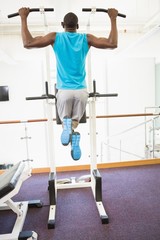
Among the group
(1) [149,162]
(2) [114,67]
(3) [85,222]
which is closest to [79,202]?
(3) [85,222]

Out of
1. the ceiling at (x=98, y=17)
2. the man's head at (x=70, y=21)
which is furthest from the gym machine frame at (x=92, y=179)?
the ceiling at (x=98, y=17)

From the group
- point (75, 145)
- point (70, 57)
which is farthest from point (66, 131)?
point (70, 57)

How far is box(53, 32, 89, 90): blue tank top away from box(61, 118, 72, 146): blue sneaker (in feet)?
0.95

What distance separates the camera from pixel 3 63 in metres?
5.82

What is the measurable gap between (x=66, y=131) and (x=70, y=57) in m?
0.62

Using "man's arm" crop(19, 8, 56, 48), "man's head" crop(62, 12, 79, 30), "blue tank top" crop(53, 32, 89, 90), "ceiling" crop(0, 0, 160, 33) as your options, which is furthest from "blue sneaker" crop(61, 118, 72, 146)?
"ceiling" crop(0, 0, 160, 33)

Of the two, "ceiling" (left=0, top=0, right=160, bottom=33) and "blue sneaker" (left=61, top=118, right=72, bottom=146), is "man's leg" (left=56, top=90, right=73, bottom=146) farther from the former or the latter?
"ceiling" (left=0, top=0, right=160, bottom=33)

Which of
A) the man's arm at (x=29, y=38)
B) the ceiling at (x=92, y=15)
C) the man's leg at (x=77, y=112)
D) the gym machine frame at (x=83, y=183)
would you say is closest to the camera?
the man's arm at (x=29, y=38)

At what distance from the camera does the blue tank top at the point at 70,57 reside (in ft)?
5.57

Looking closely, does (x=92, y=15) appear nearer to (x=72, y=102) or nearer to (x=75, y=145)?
(x=72, y=102)

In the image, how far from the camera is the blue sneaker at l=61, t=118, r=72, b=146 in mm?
1749

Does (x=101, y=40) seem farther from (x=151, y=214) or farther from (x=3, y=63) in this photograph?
(x=3, y=63)

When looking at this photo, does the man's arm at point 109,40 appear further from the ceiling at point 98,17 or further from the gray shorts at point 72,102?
the ceiling at point 98,17

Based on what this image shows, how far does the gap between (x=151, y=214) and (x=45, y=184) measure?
1.44 meters
